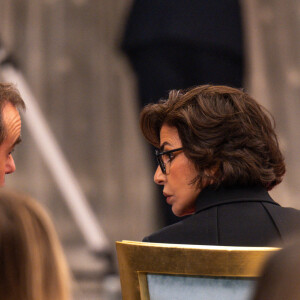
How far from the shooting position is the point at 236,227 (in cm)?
149

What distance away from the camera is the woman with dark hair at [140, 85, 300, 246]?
150 centimetres

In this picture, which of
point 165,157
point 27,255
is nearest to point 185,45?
point 165,157

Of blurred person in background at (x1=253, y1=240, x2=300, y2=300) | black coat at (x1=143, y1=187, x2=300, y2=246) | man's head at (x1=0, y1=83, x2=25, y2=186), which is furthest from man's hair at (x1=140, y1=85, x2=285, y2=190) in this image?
blurred person in background at (x1=253, y1=240, x2=300, y2=300)

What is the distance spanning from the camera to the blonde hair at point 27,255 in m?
0.95

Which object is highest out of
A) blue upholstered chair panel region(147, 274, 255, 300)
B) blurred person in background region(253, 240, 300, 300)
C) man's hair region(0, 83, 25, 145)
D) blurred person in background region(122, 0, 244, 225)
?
blurred person in background region(122, 0, 244, 225)

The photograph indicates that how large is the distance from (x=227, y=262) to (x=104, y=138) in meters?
3.59

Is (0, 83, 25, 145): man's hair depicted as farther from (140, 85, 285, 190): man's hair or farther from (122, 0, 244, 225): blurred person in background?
(122, 0, 244, 225): blurred person in background

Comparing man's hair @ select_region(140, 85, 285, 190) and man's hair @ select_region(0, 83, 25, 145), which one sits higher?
man's hair @ select_region(0, 83, 25, 145)

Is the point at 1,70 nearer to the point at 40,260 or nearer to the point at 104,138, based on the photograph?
the point at 104,138

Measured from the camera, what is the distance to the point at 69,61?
475 cm

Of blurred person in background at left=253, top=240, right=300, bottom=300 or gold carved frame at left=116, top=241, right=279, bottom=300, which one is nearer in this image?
blurred person in background at left=253, top=240, right=300, bottom=300

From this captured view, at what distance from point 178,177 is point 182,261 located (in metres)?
0.63

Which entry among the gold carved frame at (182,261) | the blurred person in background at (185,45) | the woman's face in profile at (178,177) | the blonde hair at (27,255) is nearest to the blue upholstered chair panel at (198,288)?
the gold carved frame at (182,261)

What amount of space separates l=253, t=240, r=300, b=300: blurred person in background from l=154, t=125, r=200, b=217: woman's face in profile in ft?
3.46
